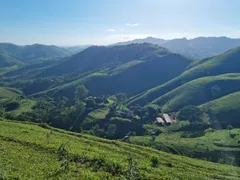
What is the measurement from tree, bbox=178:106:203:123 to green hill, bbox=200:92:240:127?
8.18 meters

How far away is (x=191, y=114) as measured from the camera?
463 ft

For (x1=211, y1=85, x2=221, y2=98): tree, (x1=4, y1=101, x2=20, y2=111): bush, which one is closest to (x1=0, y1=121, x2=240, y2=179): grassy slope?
(x1=4, y1=101, x2=20, y2=111): bush

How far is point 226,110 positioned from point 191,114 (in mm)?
23006

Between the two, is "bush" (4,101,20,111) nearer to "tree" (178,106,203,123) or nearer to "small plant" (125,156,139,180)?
"tree" (178,106,203,123)

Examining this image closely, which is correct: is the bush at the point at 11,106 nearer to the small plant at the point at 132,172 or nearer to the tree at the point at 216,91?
the small plant at the point at 132,172

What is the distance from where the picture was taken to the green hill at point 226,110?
132 m

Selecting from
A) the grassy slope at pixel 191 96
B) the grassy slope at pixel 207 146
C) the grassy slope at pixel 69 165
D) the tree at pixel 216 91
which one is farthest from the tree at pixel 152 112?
the grassy slope at pixel 69 165

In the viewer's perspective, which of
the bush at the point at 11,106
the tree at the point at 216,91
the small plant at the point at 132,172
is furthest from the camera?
the tree at the point at 216,91

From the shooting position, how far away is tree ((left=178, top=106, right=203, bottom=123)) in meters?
135

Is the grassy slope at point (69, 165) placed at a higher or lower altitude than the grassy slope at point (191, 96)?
higher

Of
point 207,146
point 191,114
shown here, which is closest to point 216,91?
point 191,114

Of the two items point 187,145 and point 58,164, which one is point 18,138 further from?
point 187,145

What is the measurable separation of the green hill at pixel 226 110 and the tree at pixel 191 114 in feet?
26.8

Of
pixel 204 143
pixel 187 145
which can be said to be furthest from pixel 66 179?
pixel 204 143
